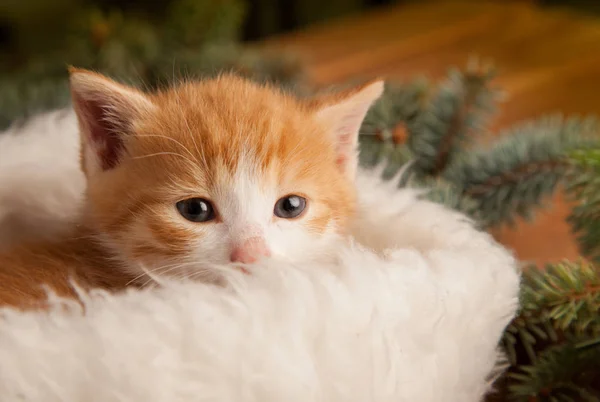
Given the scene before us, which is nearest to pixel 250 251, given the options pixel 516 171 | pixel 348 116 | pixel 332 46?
pixel 348 116

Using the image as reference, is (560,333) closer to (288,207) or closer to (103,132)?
(288,207)

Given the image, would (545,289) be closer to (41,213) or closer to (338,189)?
(338,189)

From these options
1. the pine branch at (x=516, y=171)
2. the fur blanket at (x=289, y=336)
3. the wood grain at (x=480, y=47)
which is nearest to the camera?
the fur blanket at (x=289, y=336)

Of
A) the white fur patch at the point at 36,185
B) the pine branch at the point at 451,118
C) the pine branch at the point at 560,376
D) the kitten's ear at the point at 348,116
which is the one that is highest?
the pine branch at the point at 451,118

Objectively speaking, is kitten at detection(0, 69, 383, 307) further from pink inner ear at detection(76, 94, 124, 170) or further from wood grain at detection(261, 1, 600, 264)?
wood grain at detection(261, 1, 600, 264)

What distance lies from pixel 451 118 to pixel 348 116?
27 cm

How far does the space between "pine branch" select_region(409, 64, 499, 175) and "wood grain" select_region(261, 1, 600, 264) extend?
55 cm

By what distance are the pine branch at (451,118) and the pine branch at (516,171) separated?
0.04 metres

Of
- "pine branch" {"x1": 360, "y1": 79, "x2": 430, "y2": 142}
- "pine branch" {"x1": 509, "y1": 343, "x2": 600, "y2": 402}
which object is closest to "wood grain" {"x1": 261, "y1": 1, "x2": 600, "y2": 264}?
"pine branch" {"x1": 360, "y1": 79, "x2": 430, "y2": 142}

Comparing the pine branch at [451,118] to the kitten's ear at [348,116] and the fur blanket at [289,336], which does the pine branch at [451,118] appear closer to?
the kitten's ear at [348,116]

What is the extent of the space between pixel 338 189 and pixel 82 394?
1.36 feet

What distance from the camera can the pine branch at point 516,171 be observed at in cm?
95

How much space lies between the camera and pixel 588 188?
80cm

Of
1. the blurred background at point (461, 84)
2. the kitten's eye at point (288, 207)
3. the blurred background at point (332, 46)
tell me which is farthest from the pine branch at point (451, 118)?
the kitten's eye at point (288, 207)
